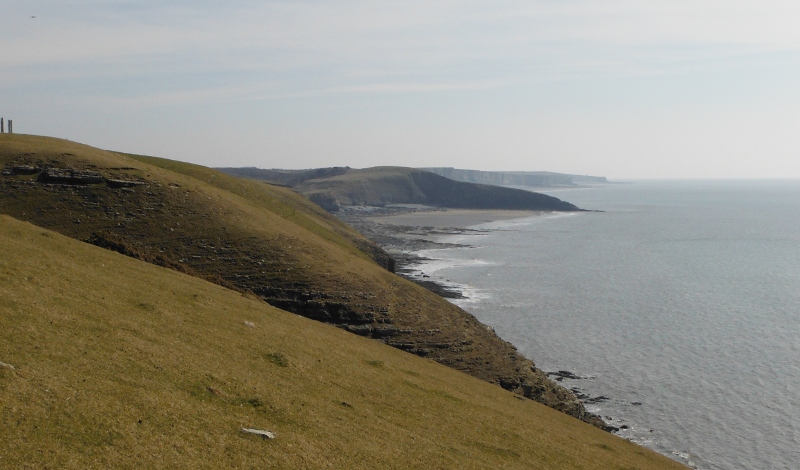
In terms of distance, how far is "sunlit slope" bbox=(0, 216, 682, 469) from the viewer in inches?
767

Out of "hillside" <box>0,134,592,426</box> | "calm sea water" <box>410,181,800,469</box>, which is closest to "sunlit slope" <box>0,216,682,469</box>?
"hillside" <box>0,134,592,426</box>

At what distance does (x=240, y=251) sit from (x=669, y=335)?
60.0 m

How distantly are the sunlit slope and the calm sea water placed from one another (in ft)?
47.7

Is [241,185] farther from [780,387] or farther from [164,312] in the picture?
[780,387]

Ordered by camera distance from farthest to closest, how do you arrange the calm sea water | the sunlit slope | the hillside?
the calm sea water → the hillside → the sunlit slope

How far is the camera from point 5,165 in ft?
203

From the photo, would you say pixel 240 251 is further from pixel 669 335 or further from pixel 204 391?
pixel 669 335

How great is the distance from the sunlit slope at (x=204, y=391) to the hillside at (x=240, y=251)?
734 cm

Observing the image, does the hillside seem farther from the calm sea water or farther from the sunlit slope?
the calm sea water

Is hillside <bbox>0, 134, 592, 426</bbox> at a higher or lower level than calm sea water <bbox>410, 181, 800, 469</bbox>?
higher

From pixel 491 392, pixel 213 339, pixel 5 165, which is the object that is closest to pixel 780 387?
pixel 491 392

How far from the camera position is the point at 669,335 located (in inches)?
3425

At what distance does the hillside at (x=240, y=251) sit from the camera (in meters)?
53.3

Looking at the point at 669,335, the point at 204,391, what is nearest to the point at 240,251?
the point at 204,391
